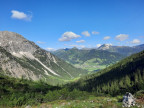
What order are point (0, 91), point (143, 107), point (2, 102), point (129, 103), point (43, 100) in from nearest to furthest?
point (143, 107)
point (129, 103)
point (2, 102)
point (43, 100)
point (0, 91)

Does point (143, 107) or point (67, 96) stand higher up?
point (143, 107)

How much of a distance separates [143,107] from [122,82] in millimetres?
179995

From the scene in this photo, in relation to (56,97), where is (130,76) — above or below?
above

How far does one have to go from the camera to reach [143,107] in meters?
22.7

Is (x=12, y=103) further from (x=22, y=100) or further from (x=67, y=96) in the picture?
(x=67, y=96)

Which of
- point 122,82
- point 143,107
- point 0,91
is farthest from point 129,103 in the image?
point 122,82

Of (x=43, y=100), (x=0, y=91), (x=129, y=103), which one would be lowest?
(x=43, y=100)

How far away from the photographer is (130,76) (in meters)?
198

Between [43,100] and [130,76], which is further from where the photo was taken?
[130,76]

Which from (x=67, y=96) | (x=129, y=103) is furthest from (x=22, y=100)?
(x=129, y=103)

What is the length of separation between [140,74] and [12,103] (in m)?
173

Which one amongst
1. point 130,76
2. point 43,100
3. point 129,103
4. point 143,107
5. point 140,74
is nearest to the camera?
point 143,107

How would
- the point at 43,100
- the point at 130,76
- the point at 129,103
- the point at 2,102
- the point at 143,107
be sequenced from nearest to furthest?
1. the point at 143,107
2. the point at 129,103
3. the point at 2,102
4. the point at 43,100
5. the point at 130,76

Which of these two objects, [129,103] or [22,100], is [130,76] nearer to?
[22,100]
